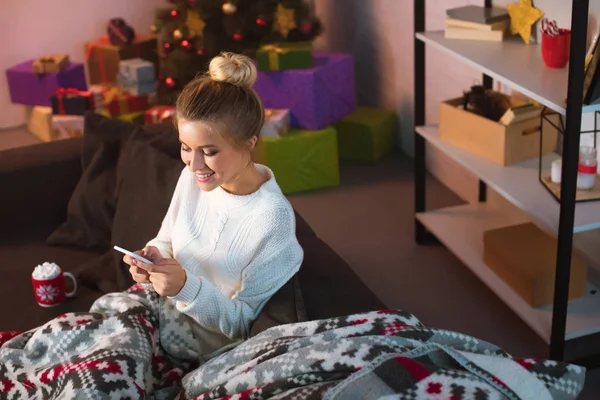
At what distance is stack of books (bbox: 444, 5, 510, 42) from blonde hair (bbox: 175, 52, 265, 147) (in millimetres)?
1214

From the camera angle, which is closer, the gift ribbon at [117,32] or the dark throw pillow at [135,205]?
the dark throw pillow at [135,205]

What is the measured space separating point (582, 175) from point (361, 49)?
226 centimetres

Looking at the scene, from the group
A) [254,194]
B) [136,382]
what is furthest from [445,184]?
[136,382]

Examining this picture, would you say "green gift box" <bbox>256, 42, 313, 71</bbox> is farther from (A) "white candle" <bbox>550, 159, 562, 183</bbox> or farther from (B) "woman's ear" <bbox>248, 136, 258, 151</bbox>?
(B) "woman's ear" <bbox>248, 136, 258, 151</bbox>

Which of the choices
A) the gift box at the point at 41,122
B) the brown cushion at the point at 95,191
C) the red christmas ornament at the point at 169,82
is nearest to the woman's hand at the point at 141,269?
the brown cushion at the point at 95,191

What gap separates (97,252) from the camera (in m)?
2.49

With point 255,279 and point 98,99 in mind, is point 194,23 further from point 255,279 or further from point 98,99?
point 255,279

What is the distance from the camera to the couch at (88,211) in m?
2.21

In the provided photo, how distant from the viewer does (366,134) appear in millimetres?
4020

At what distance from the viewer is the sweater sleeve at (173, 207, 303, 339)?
175cm

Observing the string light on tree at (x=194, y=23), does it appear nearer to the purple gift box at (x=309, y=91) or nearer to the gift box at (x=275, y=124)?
the purple gift box at (x=309, y=91)

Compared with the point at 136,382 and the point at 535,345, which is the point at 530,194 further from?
the point at 136,382

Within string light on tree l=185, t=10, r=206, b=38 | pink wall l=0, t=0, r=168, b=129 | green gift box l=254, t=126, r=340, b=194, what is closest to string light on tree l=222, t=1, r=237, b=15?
string light on tree l=185, t=10, r=206, b=38

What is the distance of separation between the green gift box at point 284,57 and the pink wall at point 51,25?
1468mm
